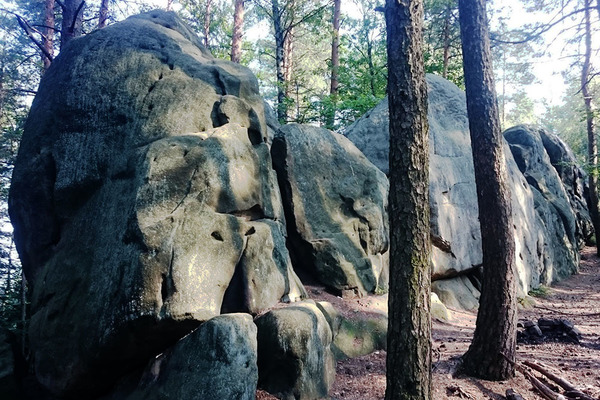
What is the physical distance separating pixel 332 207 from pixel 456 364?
4.32 metres

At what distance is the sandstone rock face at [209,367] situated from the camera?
14.9ft

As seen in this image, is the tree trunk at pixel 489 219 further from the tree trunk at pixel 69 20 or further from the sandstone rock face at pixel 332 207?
the tree trunk at pixel 69 20

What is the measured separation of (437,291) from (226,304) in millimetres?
6888

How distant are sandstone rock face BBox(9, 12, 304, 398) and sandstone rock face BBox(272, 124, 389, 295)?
83 centimetres

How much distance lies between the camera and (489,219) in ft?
19.9

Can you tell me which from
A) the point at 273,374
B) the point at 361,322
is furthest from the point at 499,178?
the point at 273,374

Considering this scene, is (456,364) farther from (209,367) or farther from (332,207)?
(332,207)

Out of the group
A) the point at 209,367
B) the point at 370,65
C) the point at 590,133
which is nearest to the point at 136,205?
the point at 209,367

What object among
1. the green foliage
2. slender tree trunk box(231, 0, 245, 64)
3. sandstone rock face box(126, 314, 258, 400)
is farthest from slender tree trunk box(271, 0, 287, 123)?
sandstone rock face box(126, 314, 258, 400)

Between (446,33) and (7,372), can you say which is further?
(446,33)

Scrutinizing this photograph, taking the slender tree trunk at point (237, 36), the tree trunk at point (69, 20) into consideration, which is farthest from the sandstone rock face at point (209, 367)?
the slender tree trunk at point (237, 36)

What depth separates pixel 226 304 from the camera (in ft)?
19.6

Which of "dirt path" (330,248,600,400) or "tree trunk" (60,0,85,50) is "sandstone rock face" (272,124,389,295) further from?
"tree trunk" (60,0,85,50)

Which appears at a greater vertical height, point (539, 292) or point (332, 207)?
point (332, 207)
